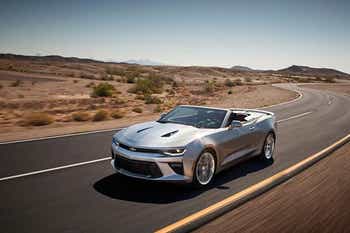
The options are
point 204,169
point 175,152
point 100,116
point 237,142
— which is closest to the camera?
point 175,152

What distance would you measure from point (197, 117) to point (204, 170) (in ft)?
4.89

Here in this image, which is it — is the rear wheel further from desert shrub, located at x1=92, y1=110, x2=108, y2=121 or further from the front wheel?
desert shrub, located at x1=92, y1=110, x2=108, y2=121

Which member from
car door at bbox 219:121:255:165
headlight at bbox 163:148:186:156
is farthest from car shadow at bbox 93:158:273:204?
headlight at bbox 163:148:186:156

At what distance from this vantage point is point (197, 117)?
24.1 ft

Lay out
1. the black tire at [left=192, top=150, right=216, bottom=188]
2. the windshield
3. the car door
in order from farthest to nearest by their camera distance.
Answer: the windshield
the car door
the black tire at [left=192, top=150, right=216, bottom=188]

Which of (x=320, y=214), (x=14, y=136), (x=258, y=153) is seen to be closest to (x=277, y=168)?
(x=258, y=153)

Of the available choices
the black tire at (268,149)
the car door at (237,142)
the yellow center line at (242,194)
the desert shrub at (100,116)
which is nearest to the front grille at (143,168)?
the yellow center line at (242,194)

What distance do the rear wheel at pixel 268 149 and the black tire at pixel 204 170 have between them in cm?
248

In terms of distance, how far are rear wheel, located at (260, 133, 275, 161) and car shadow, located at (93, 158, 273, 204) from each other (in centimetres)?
178

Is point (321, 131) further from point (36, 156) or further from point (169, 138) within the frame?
point (36, 156)

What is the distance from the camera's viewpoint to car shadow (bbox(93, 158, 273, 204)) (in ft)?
18.2

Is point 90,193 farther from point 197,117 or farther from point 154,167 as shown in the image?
point 197,117

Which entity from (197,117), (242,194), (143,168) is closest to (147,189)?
(143,168)

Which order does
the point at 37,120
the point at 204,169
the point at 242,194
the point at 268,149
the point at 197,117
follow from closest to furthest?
1. the point at 242,194
2. the point at 204,169
3. the point at 197,117
4. the point at 268,149
5. the point at 37,120
